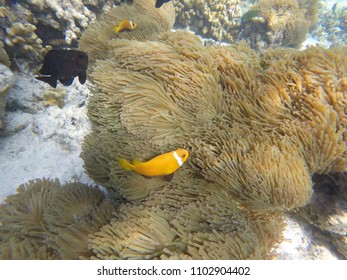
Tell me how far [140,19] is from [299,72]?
276cm

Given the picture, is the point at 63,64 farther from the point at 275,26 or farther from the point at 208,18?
the point at 275,26

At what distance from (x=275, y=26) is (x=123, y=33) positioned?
14.9 feet

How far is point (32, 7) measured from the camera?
13.5 feet

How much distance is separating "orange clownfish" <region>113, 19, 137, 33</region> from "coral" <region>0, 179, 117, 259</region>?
2.26 metres

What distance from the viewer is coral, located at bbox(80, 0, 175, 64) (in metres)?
3.56

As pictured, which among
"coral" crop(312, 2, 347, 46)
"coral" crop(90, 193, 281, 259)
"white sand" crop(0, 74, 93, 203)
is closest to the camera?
"coral" crop(90, 193, 281, 259)

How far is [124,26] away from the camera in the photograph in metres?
3.59

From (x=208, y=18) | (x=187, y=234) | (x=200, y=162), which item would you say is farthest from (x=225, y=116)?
(x=208, y=18)

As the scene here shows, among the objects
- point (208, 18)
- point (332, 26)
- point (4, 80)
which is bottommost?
point (4, 80)

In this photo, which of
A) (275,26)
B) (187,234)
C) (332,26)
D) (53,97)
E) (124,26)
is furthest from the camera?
(332,26)

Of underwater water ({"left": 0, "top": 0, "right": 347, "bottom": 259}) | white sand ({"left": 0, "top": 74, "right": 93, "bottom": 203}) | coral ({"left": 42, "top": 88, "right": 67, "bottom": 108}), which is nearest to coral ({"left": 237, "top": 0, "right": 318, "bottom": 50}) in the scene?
underwater water ({"left": 0, "top": 0, "right": 347, "bottom": 259})

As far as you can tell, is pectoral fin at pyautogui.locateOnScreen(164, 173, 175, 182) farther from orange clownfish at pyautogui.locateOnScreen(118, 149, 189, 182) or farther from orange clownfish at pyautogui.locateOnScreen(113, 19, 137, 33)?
orange clownfish at pyautogui.locateOnScreen(113, 19, 137, 33)

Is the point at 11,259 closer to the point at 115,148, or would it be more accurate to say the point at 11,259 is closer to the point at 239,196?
the point at 115,148
